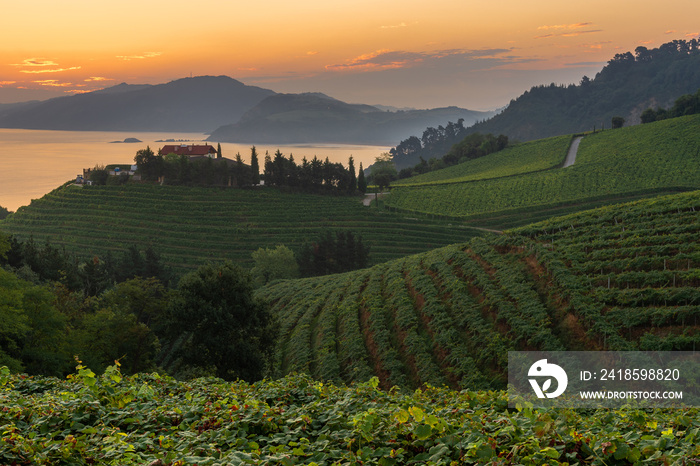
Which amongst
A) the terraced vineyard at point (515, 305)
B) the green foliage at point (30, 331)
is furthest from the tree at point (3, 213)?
the terraced vineyard at point (515, 305)

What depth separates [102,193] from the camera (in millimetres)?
91750

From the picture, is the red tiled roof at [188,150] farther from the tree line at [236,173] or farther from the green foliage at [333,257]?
the green foliage at [333,257]

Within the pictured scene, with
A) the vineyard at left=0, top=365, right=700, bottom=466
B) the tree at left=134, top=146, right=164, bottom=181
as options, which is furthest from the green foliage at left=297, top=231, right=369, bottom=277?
the vineyard at left=0, top=365, right=700, bottom=466

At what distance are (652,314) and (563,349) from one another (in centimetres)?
360

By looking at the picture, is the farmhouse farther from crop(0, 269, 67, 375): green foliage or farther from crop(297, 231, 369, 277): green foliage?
crop(0, 269, 67, 375): green foliage

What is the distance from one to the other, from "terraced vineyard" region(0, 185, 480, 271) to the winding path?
39107mm

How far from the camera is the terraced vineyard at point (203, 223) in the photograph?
7519 centimetres

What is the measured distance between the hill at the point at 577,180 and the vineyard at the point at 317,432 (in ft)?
240

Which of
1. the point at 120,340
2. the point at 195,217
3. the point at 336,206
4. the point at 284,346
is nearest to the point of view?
the point at 120,340

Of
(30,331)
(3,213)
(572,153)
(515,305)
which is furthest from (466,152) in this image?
(30,331)

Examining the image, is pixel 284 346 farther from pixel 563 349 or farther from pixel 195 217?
pixel 195 217

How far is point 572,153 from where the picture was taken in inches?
4326

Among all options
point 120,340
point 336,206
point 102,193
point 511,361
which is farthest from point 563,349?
point 102,193

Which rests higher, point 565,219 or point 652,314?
point 565,219
